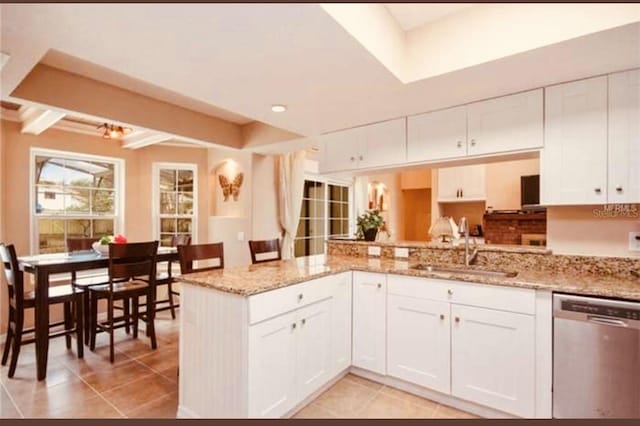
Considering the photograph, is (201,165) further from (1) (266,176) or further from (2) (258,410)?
(2) (258,410)

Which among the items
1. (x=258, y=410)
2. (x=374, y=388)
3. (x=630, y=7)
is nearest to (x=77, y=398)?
(x=258, y=410)

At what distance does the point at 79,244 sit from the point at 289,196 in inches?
101

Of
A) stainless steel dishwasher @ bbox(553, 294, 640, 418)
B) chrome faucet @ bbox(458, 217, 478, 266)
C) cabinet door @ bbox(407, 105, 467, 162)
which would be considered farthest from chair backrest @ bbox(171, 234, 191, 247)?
stainless steel dishwasher @ bbox(553, 294, 640, 418)

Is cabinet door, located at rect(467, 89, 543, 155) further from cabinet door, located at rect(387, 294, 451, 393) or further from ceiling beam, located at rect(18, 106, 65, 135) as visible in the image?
ceiling beam, located at rect(18, 106, 65, 135)

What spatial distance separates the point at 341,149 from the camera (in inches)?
129

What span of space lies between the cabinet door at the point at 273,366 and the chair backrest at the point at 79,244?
2.99 metres

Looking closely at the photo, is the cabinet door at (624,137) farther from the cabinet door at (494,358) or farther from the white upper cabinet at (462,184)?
the white upper cabinet at (462,184)

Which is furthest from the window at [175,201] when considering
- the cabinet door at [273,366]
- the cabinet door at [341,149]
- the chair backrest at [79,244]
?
the cabinet door at [273,366]

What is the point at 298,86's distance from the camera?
2.24 meters

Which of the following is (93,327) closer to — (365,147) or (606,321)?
(365,147)

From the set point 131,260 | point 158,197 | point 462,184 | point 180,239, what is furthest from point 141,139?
point 462,184

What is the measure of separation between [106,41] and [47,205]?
9.87 ft

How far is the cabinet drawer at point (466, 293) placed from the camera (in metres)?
1.91

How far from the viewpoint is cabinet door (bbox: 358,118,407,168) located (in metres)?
2.88
